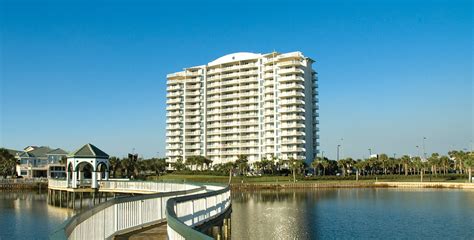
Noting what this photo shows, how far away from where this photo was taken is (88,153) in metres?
53.9

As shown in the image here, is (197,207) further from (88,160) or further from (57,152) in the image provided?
(57,152)

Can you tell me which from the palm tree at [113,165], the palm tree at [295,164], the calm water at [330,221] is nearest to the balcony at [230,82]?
the palm tree at [295,164]

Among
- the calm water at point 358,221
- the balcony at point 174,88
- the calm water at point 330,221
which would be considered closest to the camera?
the calm water at point 330,221

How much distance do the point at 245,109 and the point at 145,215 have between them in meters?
124

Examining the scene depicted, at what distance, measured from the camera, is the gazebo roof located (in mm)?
53406

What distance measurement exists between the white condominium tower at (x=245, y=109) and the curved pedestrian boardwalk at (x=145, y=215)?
10922cm

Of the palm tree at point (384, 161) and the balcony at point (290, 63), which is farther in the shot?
the balcony at point (290, 63)

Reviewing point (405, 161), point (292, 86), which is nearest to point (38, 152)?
point (292, 86)

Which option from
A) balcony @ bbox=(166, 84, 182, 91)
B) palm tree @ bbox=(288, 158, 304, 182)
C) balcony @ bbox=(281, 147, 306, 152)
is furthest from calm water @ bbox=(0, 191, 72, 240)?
balcony @ bbox=(166, 84, 182, 91)

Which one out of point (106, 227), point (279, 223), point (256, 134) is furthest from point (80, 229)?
point (256, 134)

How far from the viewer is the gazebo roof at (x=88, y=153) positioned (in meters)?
53.4

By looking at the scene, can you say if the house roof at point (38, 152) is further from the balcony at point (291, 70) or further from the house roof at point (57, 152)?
the balcony at point (291, 70)

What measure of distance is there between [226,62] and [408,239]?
11607cm

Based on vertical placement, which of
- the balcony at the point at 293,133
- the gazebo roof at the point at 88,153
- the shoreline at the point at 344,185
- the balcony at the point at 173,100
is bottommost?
the shoreline at the point at 344,185
